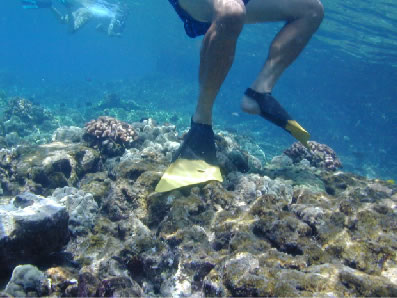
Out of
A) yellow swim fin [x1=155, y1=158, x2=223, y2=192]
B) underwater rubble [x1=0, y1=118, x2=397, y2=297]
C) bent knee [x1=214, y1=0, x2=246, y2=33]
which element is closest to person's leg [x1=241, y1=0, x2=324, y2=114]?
bent knee [x1=214, y1=0, x2=246, y2=33]

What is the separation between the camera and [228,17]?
2746 millimetres

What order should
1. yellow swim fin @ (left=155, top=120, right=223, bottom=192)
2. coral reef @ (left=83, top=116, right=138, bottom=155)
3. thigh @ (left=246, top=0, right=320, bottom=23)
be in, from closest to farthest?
1. yellow swim fin @ (left=155, top=120, right=223, bottom=192)
2. thigh @ (left=246, top=0, right=320, bottom=23)
3. coral reef @ (left=83, top=116, right=138, bottom=155)

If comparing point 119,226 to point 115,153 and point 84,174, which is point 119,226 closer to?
point 84,174

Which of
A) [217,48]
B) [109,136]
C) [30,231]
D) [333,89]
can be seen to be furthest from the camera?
[333,89]

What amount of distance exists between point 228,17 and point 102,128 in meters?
3.64

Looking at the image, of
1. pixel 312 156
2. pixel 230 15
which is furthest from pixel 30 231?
pixel 312 156

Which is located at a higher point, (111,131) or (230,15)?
(230,15)

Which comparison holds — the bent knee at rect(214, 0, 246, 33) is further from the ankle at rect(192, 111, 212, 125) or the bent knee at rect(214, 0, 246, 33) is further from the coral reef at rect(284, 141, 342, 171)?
the coral reef at rect(284, 141, 342, 171)

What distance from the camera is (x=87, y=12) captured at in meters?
27.7

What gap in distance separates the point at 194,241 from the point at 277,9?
3149mm

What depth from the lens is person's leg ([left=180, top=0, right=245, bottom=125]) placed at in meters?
2.76

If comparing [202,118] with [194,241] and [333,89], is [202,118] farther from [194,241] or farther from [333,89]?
[333,89]

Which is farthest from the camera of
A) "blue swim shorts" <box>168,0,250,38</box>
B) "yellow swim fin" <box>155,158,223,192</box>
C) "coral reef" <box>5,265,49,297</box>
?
"blue swim shorts" <box>168,0,250,38</box>

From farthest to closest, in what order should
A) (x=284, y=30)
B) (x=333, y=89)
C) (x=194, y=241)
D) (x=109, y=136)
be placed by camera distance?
(x=333, y=89) < (x=109, y=136) < (x=284, y=30) < (x=194, y=241)
